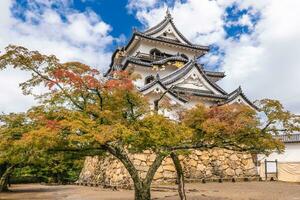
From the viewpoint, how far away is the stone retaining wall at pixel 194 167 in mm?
18766

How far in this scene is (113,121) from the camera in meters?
9.34

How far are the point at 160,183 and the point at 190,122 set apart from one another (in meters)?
9.04

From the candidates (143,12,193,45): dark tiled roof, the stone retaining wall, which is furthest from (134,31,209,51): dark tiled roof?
the stone retaining wall

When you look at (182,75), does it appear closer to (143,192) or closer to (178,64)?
(178,64)

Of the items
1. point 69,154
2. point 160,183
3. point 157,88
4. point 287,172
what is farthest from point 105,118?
point 287,172

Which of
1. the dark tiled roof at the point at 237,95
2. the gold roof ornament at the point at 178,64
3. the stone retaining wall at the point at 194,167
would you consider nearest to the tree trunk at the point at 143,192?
the stone retaining wall at the point at 194,167

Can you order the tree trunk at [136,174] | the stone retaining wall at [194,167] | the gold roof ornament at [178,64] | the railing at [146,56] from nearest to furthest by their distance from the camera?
the tree trunk at [136,174] → the stone retaining wall at [194,167] → the gold roof ornament at [178,64] → the railing at [146,56]

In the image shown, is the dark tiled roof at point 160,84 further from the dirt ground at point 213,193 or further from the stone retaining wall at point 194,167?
the dirt ground at point 213,193

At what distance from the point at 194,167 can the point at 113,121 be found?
11.6m

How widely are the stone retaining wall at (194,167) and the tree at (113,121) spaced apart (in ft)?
27.7

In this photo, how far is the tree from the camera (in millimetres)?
8664

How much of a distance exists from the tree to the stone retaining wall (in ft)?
27.7

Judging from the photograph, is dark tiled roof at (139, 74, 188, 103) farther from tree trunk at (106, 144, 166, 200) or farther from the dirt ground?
tree trunk at (106, 144, 166, 200)

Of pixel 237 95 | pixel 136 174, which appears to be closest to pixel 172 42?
pixel 237 95
